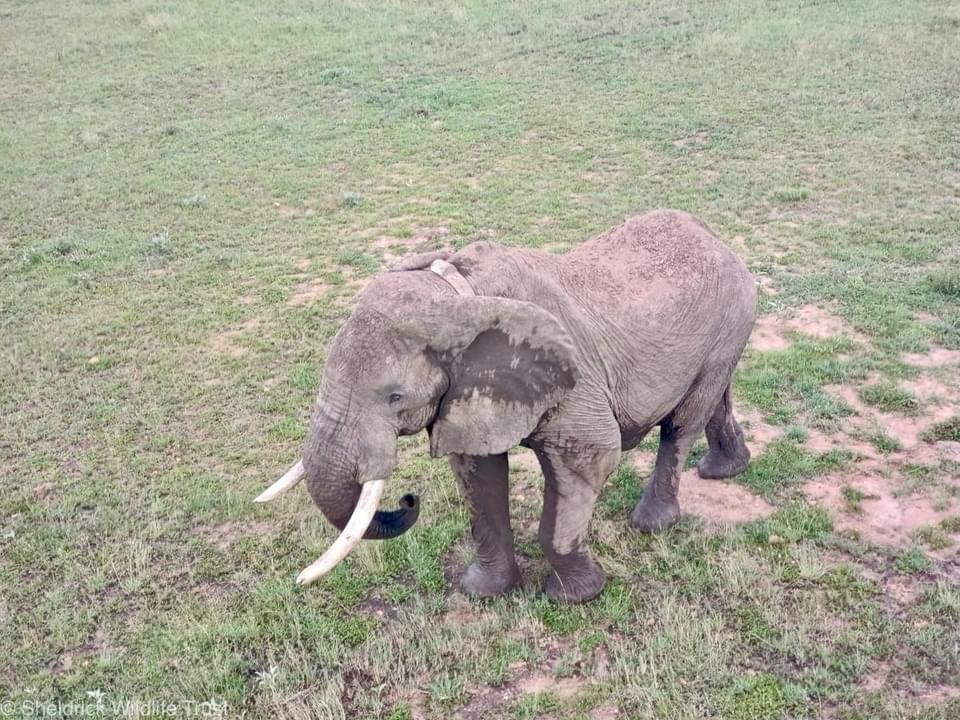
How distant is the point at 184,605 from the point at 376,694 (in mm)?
1632

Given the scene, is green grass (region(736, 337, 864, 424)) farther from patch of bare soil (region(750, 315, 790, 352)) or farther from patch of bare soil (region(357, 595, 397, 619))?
patch of bare soil (region(357, 595, 397, 619))

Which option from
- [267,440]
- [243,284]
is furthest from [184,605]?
[243,284]

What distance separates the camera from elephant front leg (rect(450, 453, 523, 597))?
17.3 ft

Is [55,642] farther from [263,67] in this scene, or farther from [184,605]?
[263,67]

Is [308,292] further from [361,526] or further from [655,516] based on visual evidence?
[361,526]

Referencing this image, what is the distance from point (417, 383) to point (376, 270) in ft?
22.4

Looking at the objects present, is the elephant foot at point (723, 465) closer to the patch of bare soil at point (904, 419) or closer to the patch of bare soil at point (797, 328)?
the patch of bare soil at point (904, 419)

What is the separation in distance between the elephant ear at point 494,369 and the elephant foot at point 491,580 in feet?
4.21

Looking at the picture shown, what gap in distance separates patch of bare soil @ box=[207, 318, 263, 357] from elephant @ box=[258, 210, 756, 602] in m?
4.70

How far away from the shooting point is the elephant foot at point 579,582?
5.47 m

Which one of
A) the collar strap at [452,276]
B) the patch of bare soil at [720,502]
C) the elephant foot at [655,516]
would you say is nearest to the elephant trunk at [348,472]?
the collar strap at [452,276]

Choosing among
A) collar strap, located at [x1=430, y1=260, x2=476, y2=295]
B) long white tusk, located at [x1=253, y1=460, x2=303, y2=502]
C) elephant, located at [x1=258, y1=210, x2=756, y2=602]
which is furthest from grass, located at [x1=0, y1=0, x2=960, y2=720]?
collar strap, located at [x1=430, y1=260, x2=476, y2=295]

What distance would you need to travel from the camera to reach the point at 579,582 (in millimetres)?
5492

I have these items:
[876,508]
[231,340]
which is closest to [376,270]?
[231,340]
